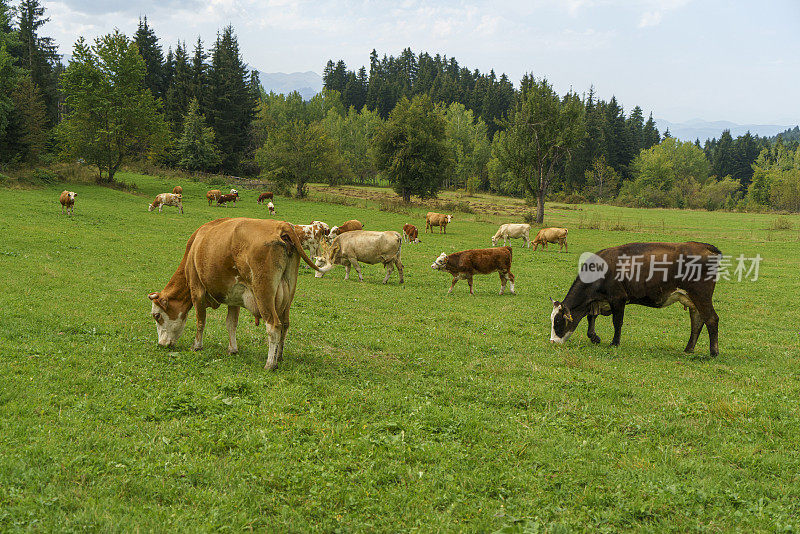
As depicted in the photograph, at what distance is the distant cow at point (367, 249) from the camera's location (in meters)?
19.5

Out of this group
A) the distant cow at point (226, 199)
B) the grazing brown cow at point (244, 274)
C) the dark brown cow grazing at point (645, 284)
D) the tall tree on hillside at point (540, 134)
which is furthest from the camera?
the tall tree on hillside at point (540, 134)

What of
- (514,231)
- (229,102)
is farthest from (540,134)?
(229,102)

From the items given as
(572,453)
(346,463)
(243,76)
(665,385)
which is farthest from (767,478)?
(243,76)

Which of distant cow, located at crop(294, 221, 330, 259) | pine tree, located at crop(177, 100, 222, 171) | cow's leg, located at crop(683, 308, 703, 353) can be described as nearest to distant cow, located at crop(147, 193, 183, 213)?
distant cow, located at crop(294, 221, 330, 259)

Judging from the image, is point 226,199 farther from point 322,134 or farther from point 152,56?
point 152,56

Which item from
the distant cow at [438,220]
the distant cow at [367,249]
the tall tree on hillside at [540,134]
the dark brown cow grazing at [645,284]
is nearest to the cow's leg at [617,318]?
the dark brown cow grazing at [645,284]

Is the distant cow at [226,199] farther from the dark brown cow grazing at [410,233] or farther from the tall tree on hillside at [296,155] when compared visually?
the dark brown cow grazing at [410,233]

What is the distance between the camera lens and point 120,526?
161 inches

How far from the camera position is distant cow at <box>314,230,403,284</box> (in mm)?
19531

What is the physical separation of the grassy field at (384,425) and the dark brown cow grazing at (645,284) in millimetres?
737

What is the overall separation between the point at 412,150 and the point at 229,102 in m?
31.9

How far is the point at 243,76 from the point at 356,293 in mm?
71277

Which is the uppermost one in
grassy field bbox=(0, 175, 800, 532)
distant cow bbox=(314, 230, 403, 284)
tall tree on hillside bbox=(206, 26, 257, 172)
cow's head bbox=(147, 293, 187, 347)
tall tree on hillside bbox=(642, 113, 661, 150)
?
tall tree on hillside bbox=(642, 113, 661, 150)

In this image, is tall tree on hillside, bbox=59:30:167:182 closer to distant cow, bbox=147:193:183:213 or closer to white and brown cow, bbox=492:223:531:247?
distant cow, bbox=147:193:183:213
